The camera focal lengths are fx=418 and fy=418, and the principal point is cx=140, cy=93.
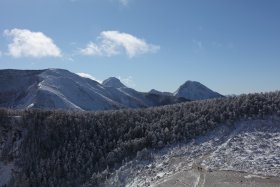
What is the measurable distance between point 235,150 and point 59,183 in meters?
25.4

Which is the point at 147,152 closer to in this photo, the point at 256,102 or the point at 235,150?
the point at 235,150

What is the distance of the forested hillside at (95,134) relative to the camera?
200ft

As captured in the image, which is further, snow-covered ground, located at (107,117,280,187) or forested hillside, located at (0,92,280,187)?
forested hillside, located at (0,92,280,187)

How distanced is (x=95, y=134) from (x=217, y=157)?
24.3 m

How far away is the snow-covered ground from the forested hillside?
204cm

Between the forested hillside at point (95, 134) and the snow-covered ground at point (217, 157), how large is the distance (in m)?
2.04

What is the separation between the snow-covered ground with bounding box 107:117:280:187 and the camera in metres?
49.2

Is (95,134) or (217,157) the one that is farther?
(95,134)

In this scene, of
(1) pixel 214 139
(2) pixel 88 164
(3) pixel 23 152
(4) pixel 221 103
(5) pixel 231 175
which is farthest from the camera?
(3) pixel 23 152

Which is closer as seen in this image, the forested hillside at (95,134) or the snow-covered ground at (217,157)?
the snow-covered ground at (217,157)

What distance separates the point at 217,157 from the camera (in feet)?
172

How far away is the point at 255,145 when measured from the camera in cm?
5388

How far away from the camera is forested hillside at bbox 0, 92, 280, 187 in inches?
2399

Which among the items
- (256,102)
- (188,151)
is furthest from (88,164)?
(256,102)
